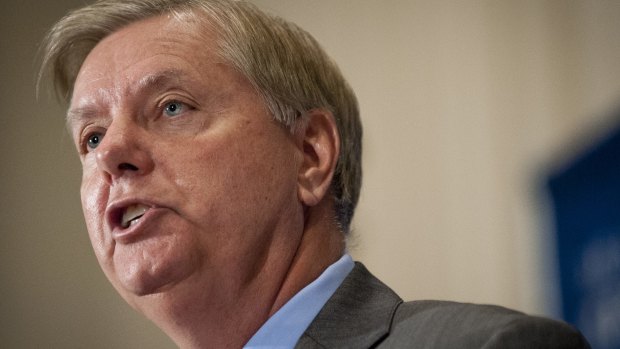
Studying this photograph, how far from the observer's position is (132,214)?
169 cm

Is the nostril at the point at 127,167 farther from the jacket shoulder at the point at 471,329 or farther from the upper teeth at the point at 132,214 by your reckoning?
the jacket shoulder at the point at 471,329

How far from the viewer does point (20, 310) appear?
3732mm

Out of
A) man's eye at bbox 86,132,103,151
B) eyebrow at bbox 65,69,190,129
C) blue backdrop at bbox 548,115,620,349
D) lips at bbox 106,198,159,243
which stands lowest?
blue backdrop at bbox 548,115,620,349

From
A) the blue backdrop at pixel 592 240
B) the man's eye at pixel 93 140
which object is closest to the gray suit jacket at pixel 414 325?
the man's eye at pixel 93 140

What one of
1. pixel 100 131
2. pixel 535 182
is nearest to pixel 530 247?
pixel 535 182

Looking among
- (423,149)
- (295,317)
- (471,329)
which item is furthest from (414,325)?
(423,149)

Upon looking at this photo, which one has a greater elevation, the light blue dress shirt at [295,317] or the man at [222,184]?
the man at [222,184]

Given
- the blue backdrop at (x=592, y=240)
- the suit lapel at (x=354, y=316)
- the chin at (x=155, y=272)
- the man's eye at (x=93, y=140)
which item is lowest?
the blue backdrop at (x=592, y=240)

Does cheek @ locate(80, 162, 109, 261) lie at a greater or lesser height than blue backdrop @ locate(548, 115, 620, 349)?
greater

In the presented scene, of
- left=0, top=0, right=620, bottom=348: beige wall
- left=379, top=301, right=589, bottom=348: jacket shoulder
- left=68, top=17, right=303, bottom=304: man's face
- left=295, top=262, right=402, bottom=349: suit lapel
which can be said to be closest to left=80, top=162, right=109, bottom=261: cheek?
left=68, top=17, right=303, bottom=304: man's face

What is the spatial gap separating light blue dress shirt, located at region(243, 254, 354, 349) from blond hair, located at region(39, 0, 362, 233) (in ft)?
0.86

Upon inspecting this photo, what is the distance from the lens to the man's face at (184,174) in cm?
165

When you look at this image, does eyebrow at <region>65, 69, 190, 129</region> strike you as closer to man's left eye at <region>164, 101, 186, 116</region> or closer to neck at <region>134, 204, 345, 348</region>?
man's left eye at <region>164, 101, 186, 116</region>

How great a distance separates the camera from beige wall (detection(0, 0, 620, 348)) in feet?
10.2
